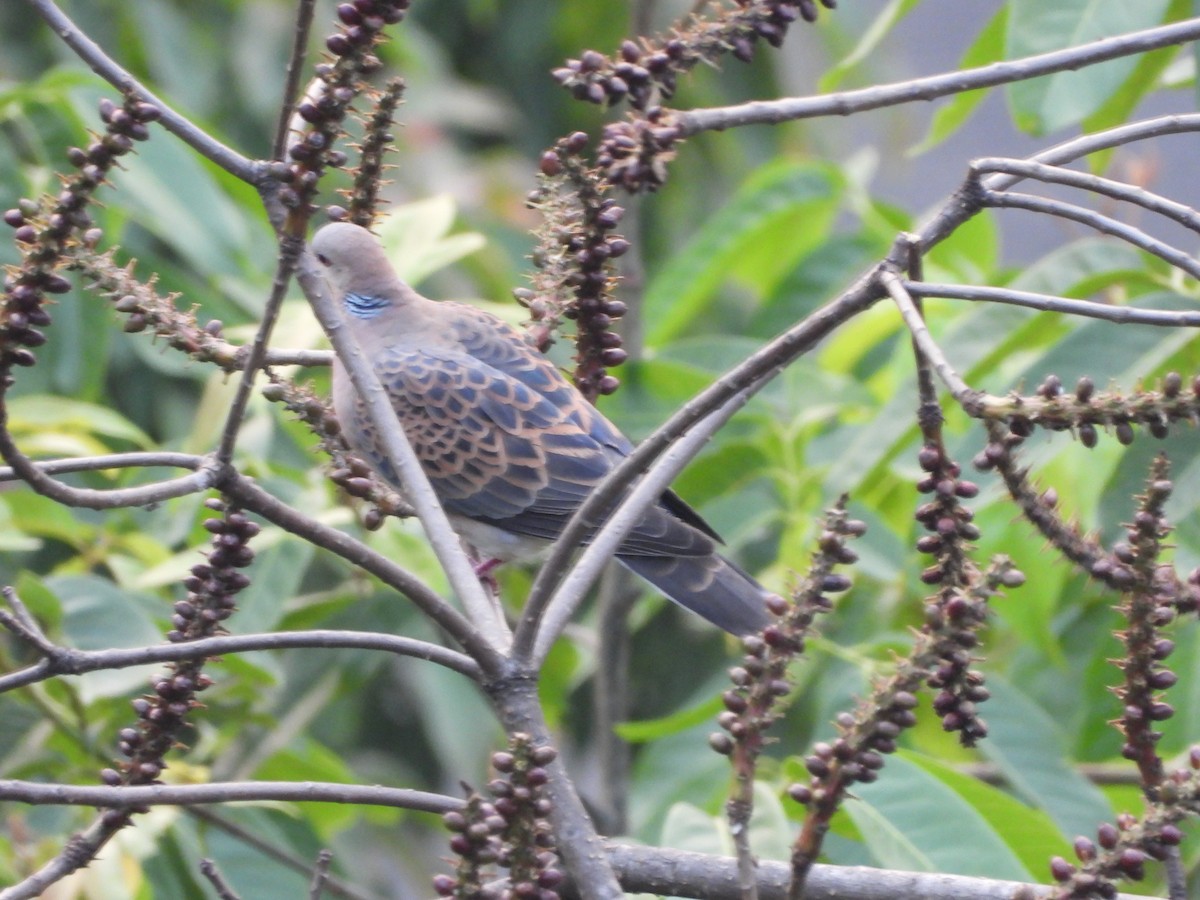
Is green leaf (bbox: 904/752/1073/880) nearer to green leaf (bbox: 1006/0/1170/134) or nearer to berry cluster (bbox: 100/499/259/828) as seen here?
green leaf (bbox: 1006/0/1170/134)

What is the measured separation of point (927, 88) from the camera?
3.96ft

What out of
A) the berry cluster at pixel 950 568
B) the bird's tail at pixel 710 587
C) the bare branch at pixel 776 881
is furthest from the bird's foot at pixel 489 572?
the berry cluster at pixel 950 568

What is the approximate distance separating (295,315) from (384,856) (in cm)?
301

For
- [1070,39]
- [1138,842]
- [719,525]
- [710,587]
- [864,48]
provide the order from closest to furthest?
[1138,842]
[1070,39]
[864,48]
[710,587]
[719,525]

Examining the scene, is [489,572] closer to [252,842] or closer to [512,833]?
[252,842]

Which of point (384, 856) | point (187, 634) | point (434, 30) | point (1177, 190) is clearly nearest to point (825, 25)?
point (434, 30)

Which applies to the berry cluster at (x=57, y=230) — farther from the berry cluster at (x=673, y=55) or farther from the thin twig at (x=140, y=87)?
the berry cluster at (x=673, y=55)

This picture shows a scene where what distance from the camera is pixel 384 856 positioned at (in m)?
5.25

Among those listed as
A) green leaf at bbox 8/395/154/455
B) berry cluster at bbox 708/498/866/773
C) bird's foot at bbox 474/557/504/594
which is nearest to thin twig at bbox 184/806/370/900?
bird's foot at bbox 474/557/504/594

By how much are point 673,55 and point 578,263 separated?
0.39 metres

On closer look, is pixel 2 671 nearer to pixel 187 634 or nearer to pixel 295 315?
pixel 295 315

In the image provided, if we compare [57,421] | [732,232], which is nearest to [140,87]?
[57,421]

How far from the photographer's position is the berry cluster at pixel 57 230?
1100 mm

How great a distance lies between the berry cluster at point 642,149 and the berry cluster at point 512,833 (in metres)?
0.45
